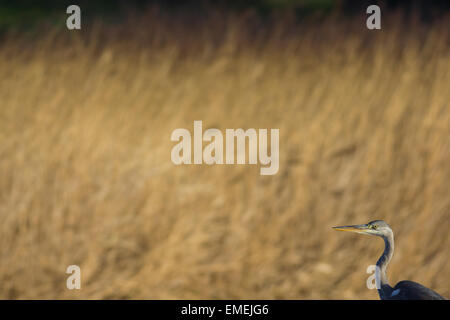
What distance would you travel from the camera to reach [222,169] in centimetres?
261

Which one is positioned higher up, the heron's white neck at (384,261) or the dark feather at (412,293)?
the heron's white neck at (384,261)

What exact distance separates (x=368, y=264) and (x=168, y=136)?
1.07 metres

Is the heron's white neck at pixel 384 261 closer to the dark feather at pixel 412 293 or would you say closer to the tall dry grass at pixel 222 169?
the dark feather at pixel 412 293

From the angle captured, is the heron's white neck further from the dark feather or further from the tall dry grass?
the tall dry grass

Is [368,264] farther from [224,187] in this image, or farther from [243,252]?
[224,187]

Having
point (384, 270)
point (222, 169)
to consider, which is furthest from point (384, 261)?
point (222, 169)

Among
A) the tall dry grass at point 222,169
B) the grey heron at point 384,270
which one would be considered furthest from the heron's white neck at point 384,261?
the tall dry grass at point 222,169

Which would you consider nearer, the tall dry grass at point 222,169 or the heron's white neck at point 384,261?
the heron's white neck at point 384,261

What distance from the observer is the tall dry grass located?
7.73 ft

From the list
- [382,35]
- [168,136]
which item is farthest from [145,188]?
[382,35]

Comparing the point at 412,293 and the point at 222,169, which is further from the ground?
the point at 222,169

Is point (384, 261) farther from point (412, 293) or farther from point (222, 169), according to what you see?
point (222, 169)

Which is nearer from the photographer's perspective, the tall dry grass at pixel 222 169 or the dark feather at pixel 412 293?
the dark feather at pixel 412 293

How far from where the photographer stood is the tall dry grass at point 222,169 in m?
2.36
